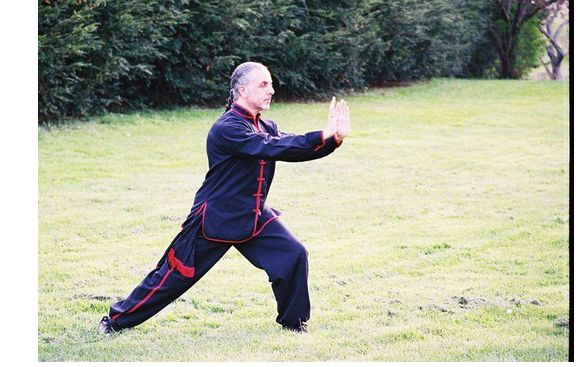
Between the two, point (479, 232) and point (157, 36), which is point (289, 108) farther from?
point (479, 232)

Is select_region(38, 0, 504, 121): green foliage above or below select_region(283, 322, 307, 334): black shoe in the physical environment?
above

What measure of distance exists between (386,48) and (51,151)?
9751mm

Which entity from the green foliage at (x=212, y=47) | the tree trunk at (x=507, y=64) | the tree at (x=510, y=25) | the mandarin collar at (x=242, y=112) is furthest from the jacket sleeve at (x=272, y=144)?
the tree trunk at (x=507, y=64)

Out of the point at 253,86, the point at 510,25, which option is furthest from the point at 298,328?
the point at 510,25

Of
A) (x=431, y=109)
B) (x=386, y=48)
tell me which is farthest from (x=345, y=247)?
(x=386, y=48)

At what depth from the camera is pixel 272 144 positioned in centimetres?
456

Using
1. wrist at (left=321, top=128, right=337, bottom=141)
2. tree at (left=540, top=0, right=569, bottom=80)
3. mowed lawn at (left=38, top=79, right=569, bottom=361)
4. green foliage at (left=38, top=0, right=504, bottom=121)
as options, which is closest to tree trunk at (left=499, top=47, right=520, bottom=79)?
tree at (left=540, top=0, right=569, bottom=80)

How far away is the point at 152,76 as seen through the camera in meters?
14.2

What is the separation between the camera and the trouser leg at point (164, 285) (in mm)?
4941

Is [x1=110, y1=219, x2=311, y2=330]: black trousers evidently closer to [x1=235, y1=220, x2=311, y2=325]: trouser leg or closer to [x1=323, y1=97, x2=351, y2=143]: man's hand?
[x1=235, y1=220, x2=311, y2=325]: trouser leg

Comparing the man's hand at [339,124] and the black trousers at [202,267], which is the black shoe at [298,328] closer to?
the black trousers at [202,267]

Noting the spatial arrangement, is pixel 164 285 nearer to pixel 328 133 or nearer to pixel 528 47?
pixel 328 133

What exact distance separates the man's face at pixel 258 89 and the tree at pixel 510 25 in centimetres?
2168

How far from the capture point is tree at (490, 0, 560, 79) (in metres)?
25.5
